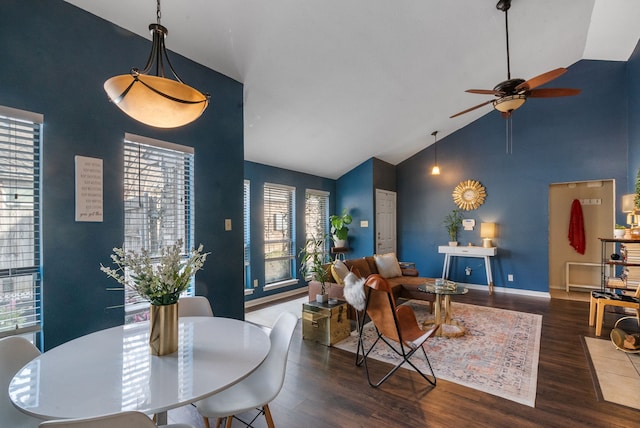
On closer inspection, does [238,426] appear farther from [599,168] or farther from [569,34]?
[599,168]

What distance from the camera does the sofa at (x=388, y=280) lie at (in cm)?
389

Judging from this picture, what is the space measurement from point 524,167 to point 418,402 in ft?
16.9

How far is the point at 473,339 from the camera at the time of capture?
11.3 ft

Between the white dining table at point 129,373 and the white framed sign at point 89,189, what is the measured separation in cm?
94

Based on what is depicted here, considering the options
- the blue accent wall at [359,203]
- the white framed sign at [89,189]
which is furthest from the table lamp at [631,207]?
the white framed sign at [89,189]

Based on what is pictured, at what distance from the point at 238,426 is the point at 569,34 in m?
5.89

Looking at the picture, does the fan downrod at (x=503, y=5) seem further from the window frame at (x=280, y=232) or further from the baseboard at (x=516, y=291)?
the baseboard at (x=516, y=291)

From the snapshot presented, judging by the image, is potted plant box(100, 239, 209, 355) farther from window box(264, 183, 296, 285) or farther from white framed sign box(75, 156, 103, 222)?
window box(264, 183, 296, 285)

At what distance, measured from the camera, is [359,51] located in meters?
3.22

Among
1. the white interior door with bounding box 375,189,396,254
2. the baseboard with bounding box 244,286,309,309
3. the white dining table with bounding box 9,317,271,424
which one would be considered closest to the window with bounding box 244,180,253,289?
the baseboard with bounding box 244,286,309,309

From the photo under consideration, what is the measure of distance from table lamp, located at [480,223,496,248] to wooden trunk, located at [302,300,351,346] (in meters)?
3.72

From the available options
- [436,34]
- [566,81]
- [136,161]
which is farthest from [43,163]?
[566,81]

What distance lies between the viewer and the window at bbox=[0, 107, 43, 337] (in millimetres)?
1835

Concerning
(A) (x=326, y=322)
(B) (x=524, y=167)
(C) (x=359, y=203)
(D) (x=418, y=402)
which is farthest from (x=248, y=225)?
(B) (x=524, y=167)
